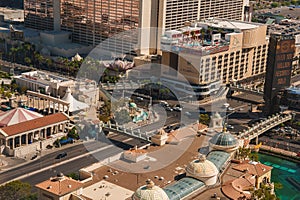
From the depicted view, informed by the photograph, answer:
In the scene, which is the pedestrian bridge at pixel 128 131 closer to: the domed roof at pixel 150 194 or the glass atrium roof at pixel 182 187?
the glass atrium roof at pixel 182 187

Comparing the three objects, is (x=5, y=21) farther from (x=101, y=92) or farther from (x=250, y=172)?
(x=250, y=172)

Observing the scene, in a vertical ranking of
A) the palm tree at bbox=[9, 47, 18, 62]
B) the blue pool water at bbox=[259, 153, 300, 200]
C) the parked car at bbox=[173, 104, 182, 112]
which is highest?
the palm tree at bbox=[9, 47, 18, 62]

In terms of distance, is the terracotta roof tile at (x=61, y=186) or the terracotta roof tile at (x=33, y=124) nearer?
the terracotta roof tile at (x=61, y=186)

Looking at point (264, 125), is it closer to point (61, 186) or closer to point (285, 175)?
point (285, 175)

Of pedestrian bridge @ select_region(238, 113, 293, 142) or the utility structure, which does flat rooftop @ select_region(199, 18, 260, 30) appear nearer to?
the utility structure

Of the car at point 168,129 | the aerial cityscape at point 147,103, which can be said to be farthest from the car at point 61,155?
→ the car at point 168,129

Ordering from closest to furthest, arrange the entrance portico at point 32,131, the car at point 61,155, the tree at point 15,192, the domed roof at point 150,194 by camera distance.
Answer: the domed roof at point 150,194, the tree at point 15,192, the car at point 61,155, the entrance portico at point 32,131

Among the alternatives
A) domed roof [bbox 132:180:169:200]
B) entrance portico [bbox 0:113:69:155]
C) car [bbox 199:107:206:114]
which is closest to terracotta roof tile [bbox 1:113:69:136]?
entrance portico [bbox 0:113:69:155]
